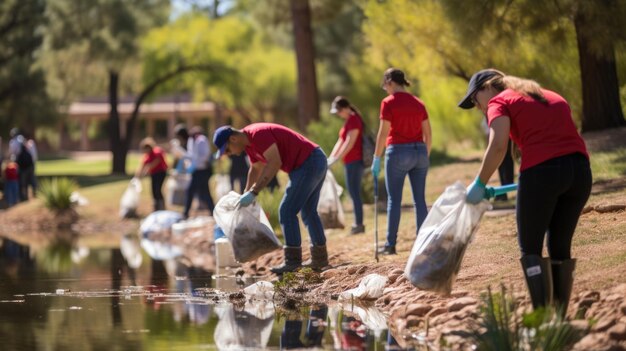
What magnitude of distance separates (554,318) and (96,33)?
1369 inches

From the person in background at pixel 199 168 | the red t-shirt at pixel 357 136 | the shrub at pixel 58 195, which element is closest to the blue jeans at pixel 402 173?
the red t-shirt at pixel 357 136

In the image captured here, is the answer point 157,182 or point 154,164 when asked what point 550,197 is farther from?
point 157,182

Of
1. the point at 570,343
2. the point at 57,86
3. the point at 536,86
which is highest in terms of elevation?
the point at 57,86

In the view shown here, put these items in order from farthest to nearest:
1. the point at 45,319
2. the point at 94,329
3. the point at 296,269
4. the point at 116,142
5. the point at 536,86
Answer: the point at 116,142
the point at 296,269
the point at 45,319
the point at 94,329
the point at 536,86

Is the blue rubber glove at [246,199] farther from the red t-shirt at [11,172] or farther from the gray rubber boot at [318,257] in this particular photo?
the red t-shirt at [11,172]

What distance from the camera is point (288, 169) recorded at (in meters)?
12.8

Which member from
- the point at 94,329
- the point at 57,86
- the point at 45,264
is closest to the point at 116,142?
the point at 57,86

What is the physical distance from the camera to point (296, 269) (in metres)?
13.4

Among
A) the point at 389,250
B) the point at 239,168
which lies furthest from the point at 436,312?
the point at 239,168

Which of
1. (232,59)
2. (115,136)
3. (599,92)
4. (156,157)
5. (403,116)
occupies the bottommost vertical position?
(403,116)

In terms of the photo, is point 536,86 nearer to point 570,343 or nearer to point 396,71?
point 570,343

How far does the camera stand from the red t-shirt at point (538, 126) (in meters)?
8.75

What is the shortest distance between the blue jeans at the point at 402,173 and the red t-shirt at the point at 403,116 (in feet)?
0.29

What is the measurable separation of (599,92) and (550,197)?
13.6 meters
